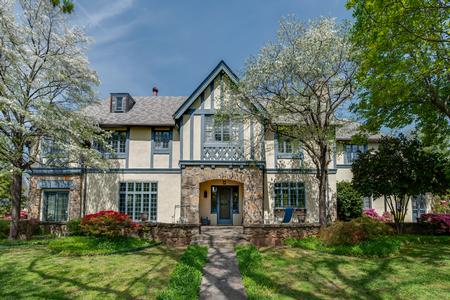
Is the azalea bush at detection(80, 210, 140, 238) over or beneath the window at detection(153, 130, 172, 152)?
beneath

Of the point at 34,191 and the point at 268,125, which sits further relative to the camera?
the point at 34,191

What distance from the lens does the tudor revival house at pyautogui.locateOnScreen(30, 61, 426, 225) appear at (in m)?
17.2

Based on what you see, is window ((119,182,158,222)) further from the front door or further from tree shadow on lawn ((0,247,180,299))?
tree shadow on lawn ((0,247,180,299))

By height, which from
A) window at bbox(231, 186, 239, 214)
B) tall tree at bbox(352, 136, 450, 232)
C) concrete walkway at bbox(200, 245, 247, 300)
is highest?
tall tree at bbox(352, 136, 450, 232)

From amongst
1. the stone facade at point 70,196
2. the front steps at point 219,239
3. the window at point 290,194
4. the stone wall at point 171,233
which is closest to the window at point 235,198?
the window at point 290,194

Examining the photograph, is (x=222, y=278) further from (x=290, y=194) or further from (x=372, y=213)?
(x=372, y=213)

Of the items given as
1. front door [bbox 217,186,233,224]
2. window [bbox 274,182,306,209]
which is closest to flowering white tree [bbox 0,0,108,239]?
front door [bbox 217,186,233,224]

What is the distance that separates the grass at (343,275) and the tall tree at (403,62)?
6.22 metres

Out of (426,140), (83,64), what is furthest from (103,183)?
(426,140)

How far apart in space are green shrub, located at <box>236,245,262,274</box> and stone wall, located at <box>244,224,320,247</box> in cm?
108

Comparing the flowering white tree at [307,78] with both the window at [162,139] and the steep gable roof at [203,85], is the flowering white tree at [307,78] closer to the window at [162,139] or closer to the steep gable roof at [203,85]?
the steep gable roof at [203,85]

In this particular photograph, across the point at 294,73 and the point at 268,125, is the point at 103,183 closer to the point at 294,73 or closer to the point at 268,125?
the point at 268,125

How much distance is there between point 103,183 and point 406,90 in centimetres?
1639

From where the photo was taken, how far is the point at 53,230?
52.9 ft
